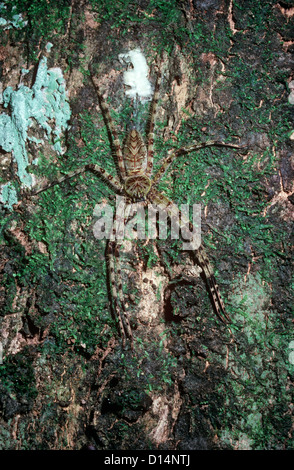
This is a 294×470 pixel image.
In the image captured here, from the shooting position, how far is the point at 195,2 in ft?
7.18

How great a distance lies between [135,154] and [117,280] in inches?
35.4

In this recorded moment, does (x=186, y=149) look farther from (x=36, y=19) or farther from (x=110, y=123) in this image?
(x=36, y=19)

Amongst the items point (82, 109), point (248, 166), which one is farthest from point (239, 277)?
point (82, 109)

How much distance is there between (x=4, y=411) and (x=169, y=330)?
1132 mm

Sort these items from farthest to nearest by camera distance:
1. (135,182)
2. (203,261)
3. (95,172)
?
1. (135,182)
2. (95,172)
3. (203,261)

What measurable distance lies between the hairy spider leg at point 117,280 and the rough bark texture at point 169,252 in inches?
2.0

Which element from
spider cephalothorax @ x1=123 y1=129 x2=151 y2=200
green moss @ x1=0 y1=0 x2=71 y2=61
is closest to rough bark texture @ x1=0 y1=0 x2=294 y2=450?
green moss @ x1=0 y1=0 x2=71 y2=61

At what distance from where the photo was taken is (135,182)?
7.86 feet

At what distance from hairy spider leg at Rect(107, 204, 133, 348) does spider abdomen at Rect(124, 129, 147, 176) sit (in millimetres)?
468

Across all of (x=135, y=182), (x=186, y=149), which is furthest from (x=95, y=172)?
(x=186, y=149)

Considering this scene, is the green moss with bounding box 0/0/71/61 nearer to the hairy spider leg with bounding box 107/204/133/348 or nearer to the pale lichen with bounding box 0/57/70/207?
the pale lichen with bounding box 0/57/70/207

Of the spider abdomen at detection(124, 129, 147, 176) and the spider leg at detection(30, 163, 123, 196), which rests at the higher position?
the spider abdomen at detection(124, 129, 147, 176)

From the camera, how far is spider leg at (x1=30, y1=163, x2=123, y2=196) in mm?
2227

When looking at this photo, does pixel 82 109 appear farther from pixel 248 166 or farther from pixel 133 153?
pixel 248 166
